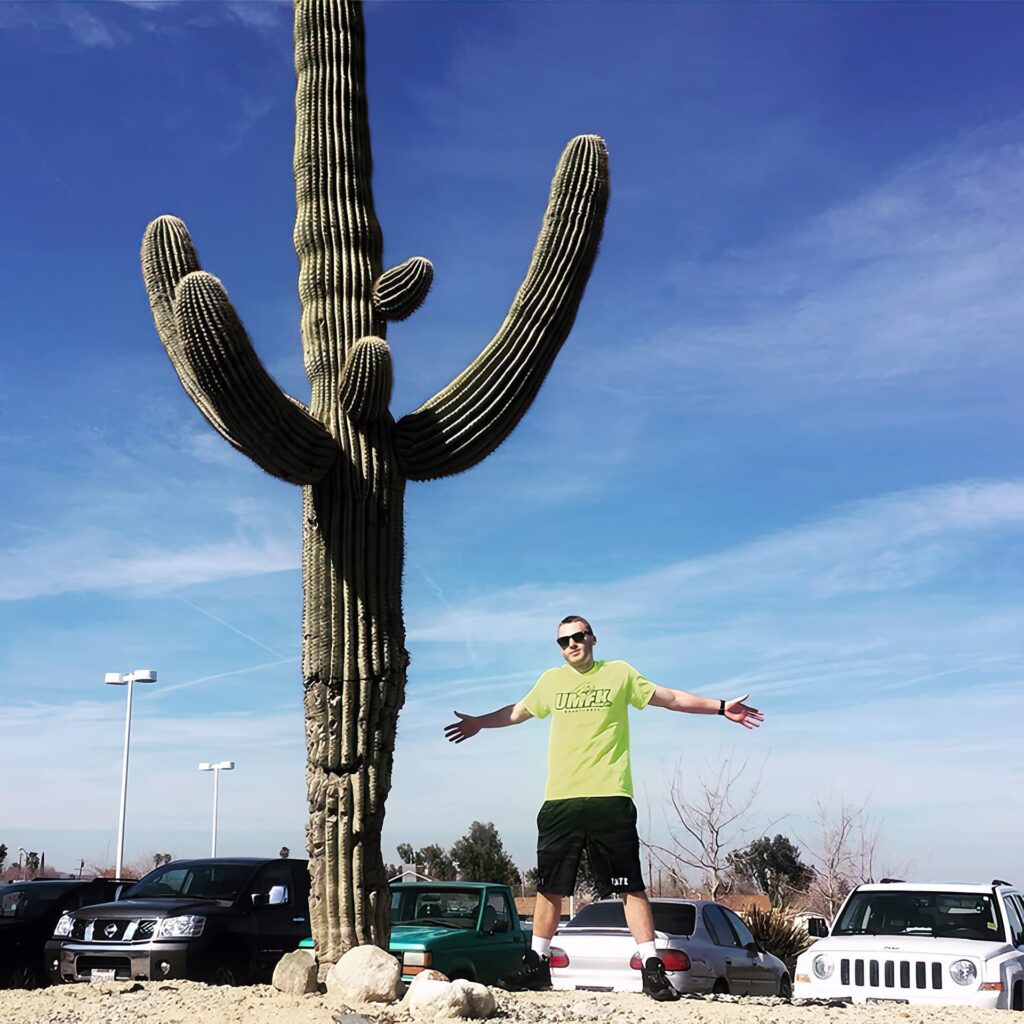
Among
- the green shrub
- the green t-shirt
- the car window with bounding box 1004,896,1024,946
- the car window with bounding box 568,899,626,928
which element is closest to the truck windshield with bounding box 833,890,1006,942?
the car window with bounding box 1004,896,1024,946

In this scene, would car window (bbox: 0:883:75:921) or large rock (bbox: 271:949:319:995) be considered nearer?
large rock (bbox: 271:949:319:995)

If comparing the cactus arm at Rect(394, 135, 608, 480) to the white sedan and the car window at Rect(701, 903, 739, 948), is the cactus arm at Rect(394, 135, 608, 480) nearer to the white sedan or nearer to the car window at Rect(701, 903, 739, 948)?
the white sedan

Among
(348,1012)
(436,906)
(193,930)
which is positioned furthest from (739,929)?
(348,1012)

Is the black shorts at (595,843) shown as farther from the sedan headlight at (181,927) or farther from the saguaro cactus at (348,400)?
the sedan headlight at (181,927)

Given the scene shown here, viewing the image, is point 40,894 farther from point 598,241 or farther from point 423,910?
point 598,241

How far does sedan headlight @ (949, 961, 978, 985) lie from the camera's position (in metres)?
9.28

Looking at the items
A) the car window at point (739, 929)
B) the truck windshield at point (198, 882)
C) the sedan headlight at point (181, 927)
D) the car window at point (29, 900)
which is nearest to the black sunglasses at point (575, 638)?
the sedan headlight at point (181, 927)

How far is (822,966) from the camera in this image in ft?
32.3

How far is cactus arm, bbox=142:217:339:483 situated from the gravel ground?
10.5ft

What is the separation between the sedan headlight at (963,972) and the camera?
928 cm

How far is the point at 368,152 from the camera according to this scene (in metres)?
9.20

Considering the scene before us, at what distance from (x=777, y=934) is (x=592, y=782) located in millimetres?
11707

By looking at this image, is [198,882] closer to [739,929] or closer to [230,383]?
[739,929]

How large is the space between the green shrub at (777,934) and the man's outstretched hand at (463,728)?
1101 centimetres
